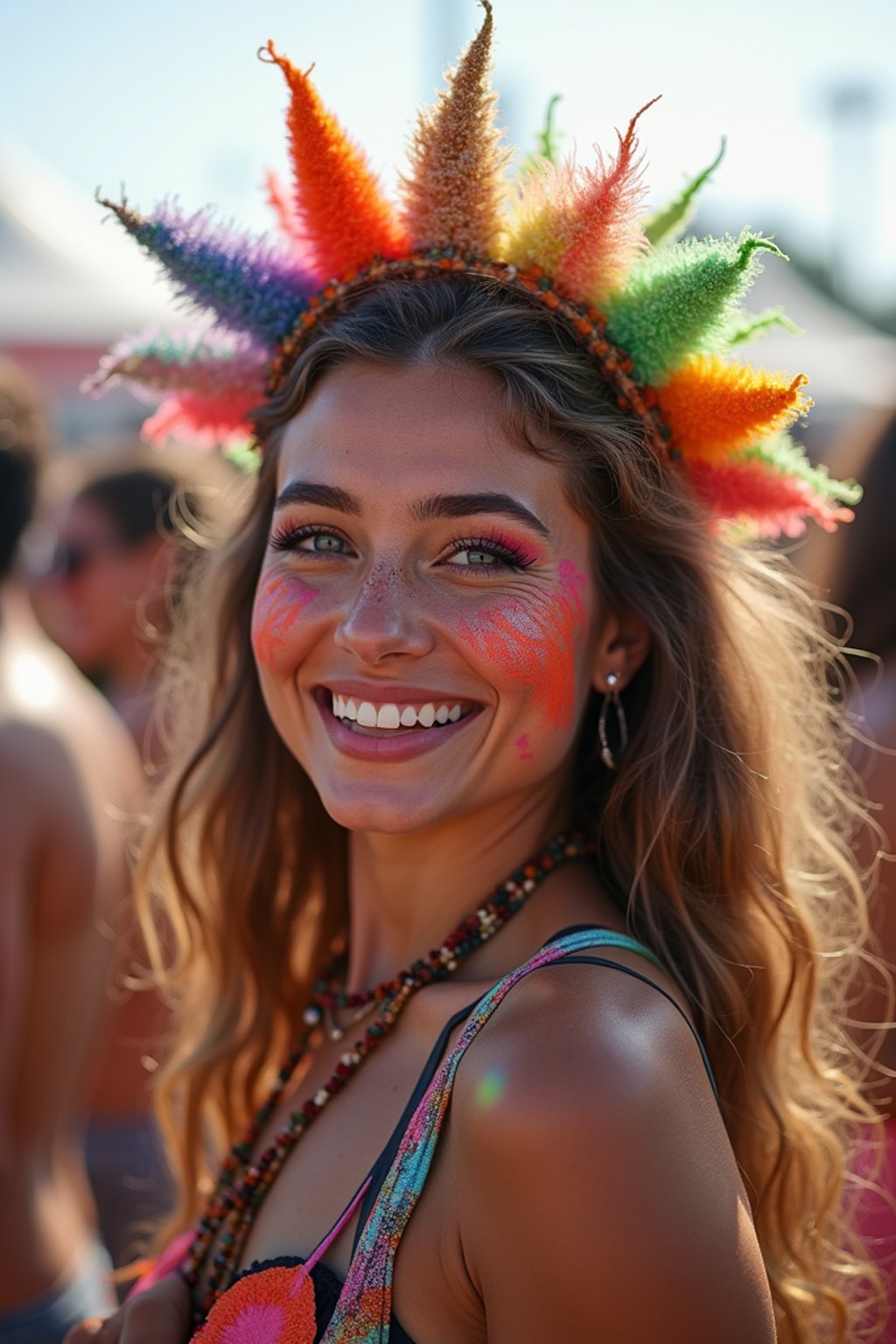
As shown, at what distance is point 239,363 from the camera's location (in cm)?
225

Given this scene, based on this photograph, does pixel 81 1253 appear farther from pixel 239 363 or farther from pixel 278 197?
pixel 278 197

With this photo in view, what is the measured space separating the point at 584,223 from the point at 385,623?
666mm

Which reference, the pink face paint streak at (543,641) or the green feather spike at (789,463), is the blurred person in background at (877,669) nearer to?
the green feather spike at (789,463)

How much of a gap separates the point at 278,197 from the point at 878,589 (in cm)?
168

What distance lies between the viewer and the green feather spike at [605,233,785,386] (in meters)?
1.82

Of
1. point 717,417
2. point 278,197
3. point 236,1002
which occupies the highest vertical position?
point 278,197

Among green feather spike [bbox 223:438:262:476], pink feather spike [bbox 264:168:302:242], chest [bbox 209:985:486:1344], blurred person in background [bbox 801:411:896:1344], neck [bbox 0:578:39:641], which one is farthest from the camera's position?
neck [bbox 0:578:39:641]

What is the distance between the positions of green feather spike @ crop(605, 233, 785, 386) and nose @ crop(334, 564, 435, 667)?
51 cm

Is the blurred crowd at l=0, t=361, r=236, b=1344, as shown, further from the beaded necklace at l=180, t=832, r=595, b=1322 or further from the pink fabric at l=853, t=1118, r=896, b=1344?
the pink fabric at l=853, t=1118, r=896, b=1344

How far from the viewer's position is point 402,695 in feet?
6.05

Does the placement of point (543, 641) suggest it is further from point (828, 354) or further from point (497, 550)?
point (828, 354)

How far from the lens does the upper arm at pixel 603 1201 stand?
4.30 feet

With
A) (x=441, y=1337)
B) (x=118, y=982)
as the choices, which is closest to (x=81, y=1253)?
(x=118, y=982)

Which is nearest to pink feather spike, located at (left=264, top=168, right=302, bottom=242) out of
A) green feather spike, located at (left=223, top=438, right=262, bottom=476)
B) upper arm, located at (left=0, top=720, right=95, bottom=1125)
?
green feather spike, located at (left=223, top=438, right=262, bottom=476)
